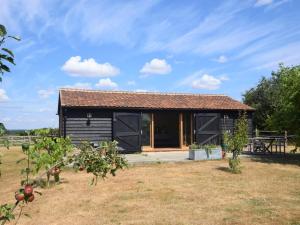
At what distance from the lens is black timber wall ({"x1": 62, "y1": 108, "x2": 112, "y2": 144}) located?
19.0 meters

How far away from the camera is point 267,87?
37781 millimetres

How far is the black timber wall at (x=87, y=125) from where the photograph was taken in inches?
750

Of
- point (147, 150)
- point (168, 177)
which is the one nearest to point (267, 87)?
point (147, 150)

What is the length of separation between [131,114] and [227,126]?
249 inches

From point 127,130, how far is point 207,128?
16.4 ft

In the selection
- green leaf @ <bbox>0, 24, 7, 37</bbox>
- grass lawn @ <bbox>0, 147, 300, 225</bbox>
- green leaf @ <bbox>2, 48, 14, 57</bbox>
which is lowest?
grass lawn @ <bbox>0, 147, 300, 225</bbox>

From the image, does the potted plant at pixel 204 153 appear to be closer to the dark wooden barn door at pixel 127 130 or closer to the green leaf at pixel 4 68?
the dark wooden barn door at pixel 127 130

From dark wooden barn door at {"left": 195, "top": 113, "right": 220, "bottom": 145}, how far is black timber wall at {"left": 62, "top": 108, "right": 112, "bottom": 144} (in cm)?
523

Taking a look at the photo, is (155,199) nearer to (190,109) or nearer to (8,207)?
(8,207)

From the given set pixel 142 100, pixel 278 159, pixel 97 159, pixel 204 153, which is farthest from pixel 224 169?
pixel 97 159

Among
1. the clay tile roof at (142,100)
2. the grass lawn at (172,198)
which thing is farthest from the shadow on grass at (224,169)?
the clay tile roof at (142,100)

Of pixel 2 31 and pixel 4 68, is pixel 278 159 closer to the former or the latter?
pixel 4 68

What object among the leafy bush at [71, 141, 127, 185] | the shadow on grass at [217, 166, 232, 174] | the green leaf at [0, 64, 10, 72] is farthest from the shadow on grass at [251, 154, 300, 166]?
the green leaf at [0, 64, 10, 72]

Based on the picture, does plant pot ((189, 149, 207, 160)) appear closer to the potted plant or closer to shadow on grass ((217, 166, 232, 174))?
the potted plant
